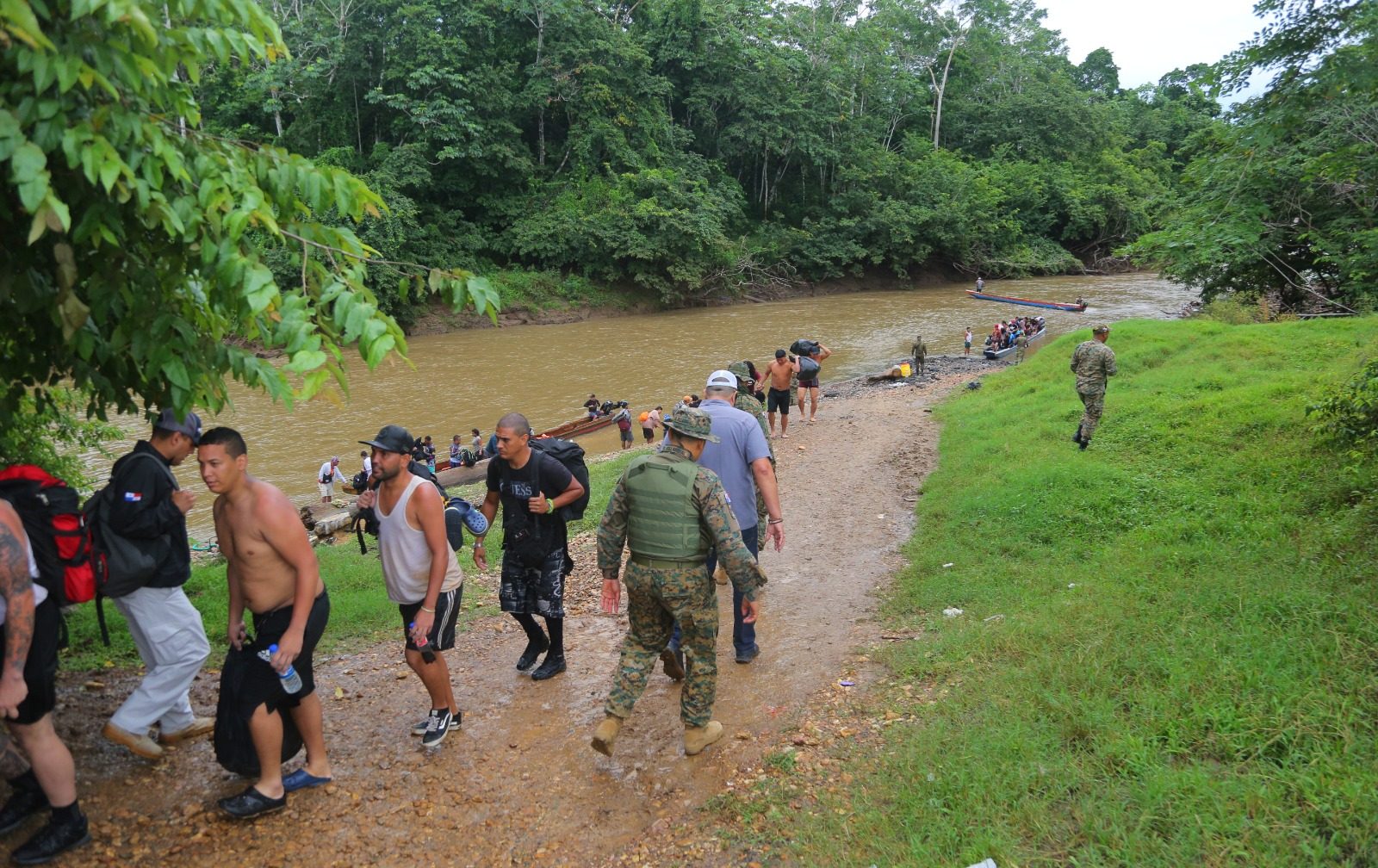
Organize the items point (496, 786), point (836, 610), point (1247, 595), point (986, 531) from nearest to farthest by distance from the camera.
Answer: point (496, 786)
point (1247, 595)
point (836, 610)
point (986, 531)

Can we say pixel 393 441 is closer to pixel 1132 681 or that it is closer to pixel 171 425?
pixel 171 425

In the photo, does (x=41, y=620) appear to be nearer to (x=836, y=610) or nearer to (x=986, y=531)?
(x=836, y=610)

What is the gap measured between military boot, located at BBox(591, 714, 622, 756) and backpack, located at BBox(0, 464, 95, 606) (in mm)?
2375

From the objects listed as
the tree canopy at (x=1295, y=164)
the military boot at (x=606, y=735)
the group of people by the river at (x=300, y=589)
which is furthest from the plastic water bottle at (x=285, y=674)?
the tree canopy at (x=1295, y=164)

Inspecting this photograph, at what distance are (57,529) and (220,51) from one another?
7.02 feet

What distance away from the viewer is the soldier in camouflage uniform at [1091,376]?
396 inches

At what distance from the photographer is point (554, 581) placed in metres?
5.20

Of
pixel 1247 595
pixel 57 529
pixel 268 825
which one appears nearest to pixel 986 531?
pixel 1247 595

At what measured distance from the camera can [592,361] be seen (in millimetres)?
29906

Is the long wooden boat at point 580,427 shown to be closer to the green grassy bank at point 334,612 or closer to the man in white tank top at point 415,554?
the green grassy bank at point 334,612

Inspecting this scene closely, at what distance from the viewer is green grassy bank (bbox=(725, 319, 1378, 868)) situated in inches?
126

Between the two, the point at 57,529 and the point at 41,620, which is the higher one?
the point at 57,529

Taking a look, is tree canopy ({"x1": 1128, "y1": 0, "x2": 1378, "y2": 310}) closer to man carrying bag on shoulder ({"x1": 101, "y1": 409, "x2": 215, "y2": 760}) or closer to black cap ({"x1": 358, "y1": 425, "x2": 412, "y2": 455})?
black cap ({"x1": 358, "y1": 425, "x2": 412, "y2": 455})

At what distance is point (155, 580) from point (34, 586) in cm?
58
